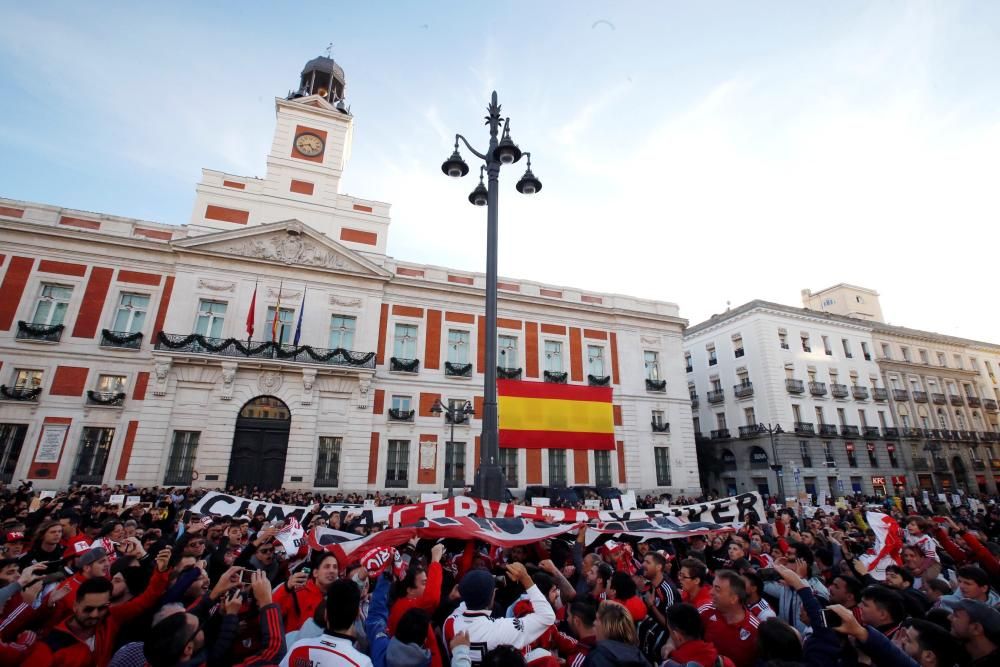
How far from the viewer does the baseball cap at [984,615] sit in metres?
3.34

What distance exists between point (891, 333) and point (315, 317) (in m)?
49.1

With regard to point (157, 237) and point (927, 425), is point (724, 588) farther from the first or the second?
point (927, 425)

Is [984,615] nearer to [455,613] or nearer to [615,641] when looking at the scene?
[615,641]

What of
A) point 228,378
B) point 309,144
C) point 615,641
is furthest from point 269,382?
point 615,641

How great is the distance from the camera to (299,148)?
29.6m

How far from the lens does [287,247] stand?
2572 centimetres

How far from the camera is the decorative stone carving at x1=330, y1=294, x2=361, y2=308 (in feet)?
85.8

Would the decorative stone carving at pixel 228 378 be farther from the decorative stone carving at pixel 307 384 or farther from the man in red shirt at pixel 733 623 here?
the man in red shirt at pixel 733 623

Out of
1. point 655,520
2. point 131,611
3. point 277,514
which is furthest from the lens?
point 277,514

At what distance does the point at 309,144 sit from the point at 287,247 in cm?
842

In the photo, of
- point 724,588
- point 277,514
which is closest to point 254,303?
point 277,514

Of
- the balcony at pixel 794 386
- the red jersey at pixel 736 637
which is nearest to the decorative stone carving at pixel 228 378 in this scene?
the red jersey at pixel 736 637

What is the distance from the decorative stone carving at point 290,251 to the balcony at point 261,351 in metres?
4.72

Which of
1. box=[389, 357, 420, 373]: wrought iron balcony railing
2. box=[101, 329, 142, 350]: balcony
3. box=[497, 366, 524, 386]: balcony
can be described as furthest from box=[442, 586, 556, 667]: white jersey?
box=[101, 329, 142, 350]: balcony
